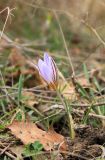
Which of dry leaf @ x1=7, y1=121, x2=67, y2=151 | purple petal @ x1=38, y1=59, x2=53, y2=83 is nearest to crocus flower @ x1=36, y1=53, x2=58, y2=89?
purple petal @ x1=38, y1=59, x2=53, y2=83

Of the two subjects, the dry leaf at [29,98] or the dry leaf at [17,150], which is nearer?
the dry leaf at [17,150]

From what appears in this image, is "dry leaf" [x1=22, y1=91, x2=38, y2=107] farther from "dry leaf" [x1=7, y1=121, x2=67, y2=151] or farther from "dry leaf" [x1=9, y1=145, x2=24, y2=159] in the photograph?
"dry leaf" [x1=9, y1=145, x2=24, y2=159]

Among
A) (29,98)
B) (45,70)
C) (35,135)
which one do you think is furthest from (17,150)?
(29,98)

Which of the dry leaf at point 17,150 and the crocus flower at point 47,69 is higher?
the crocus flower at point 47,69

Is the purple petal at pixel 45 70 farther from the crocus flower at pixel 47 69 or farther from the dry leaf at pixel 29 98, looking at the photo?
the dry leaf at pixel 29 98

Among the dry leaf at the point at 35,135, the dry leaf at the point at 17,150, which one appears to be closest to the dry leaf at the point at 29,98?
the dry leaf at the point at 35,135

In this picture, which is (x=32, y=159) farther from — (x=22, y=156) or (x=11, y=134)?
(x=11, y=134)

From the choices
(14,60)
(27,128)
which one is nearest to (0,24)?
(14,60)

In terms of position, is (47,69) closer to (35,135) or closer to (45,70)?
(45,70)
